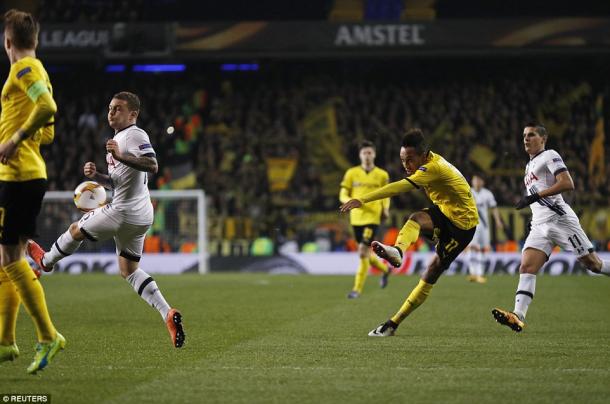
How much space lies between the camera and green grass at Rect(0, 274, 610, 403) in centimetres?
599

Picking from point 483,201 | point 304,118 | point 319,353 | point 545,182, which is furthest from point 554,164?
point 304,118

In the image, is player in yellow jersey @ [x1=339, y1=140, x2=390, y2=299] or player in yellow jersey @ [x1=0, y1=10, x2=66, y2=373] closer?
player in yellow jersey @ [x1=0, y1=10, x2=66, y2=373]

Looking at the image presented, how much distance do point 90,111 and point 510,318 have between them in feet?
74.6

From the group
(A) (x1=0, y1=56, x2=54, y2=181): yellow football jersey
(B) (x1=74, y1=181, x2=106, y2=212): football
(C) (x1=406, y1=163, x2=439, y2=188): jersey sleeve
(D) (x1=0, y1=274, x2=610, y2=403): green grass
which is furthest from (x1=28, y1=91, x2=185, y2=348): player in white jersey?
(C) (x1=406, y1=163, x2=439, y2=188): jersey sleeve

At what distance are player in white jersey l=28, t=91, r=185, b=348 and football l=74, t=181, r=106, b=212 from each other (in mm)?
759

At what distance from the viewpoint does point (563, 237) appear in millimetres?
9383

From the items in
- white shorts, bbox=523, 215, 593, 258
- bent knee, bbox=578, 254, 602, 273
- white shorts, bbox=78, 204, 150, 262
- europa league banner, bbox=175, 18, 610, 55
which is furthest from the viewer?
europa league banner, bbox=175, 18, 610, 55

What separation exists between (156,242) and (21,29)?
Answer: 16946 millimetres

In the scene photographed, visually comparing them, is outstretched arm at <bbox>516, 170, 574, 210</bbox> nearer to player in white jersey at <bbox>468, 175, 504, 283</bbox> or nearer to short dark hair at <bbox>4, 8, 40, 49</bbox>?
short dark hair at <bbox>4, 8, 40, 49</bbox>

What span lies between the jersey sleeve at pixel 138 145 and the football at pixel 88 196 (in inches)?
48.6

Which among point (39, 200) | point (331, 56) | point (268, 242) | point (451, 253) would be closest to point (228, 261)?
point (268, 242)

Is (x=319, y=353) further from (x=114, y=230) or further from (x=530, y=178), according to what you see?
(x=530, y=178)

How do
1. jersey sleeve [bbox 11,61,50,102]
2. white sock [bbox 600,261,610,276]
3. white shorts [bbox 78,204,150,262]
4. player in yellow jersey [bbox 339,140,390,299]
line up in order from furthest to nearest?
1. player in yellow jersey [bbox 339,140,390,299]
2. white sock [bbox 600,261,610,276]
3. white shorts [bbox 78,204,150,262]
4. jersey sleeve [bbox 11,61,50,102]

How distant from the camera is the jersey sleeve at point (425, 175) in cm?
867
